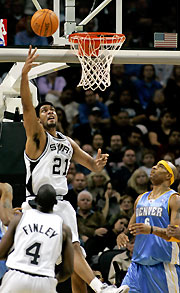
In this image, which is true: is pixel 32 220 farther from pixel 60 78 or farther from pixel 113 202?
pixel 60 78

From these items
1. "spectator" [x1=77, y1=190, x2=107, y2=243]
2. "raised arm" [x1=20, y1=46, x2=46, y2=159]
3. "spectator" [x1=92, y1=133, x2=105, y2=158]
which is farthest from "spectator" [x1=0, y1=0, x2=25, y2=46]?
"raised arm" [x1=20, y1=46, x2=46, y2=159]

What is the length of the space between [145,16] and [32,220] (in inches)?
349

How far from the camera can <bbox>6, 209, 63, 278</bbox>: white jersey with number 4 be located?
21.8 feet

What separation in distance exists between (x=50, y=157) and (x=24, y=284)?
1812 millimetres

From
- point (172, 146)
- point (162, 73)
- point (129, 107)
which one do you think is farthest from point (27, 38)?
point (172, 146)

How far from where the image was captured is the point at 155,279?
8594 millimetres

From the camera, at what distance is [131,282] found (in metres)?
8.62

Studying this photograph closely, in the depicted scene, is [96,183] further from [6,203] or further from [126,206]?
[6,203]

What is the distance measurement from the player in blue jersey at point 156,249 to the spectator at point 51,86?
502cm

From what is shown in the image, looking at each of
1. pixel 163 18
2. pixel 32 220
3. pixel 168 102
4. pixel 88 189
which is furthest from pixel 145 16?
pixel 32 220

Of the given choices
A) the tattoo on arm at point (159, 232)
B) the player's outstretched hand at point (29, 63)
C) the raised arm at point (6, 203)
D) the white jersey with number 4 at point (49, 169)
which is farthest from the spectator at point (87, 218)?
the player's outstretched hand at point (29, 63)

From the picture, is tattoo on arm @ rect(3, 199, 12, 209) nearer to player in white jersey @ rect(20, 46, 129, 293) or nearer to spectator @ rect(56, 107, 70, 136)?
player in white jersey @ rect(20, 46, 129, 293)

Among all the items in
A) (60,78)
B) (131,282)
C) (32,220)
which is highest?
(60,78)

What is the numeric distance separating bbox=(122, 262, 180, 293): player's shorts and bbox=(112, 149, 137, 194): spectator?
3851 mm
